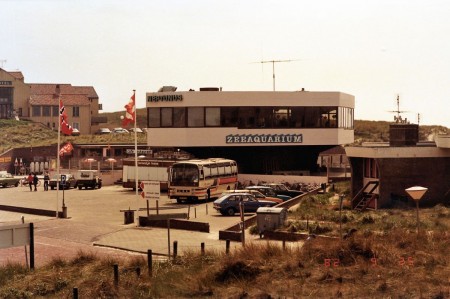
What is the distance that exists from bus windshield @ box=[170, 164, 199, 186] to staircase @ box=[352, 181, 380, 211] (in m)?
11.4

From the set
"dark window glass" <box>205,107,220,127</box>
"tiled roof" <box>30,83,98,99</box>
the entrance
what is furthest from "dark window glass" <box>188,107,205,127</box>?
the entrance

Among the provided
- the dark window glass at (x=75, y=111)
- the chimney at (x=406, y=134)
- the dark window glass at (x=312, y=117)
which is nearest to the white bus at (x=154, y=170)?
the dark window glass at (x=312, y=117)

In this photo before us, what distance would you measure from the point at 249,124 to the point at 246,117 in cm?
72

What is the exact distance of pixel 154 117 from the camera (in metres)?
66.7

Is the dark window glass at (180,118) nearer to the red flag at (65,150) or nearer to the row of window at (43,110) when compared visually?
the red flag at (65,150)

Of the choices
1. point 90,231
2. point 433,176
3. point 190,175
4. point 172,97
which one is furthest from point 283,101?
point 90,231

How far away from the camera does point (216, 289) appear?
20047mm

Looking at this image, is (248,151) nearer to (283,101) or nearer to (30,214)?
(283,101)

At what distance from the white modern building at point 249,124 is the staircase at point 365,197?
24723 millimetres

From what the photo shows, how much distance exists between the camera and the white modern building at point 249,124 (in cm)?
6562

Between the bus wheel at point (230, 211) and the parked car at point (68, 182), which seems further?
the parked car at point (68, 182)

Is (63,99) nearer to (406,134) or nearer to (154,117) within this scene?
(154,117)

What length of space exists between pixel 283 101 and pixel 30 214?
97.4ft

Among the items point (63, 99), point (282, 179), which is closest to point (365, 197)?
point (282, 179)
